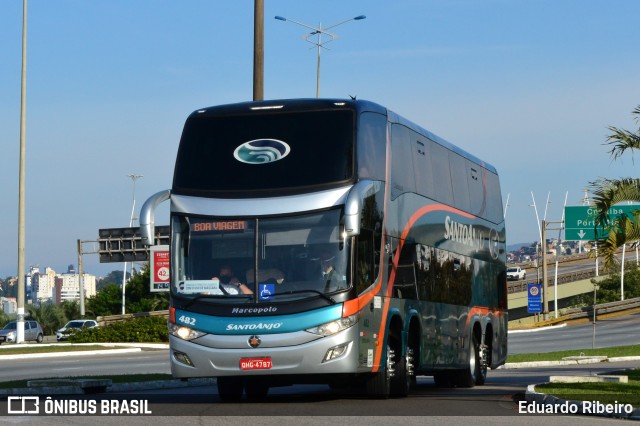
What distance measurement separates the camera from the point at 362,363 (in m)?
17.6

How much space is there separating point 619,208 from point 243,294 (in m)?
42.8

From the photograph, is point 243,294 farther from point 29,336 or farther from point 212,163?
point 29,336

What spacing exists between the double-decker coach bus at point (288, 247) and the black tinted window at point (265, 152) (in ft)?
0.07

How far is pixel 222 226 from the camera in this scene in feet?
58.0

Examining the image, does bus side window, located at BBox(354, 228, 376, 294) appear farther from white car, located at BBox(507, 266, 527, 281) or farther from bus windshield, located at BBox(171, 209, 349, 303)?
white car, located at BBox(507, 266, 527, 281)

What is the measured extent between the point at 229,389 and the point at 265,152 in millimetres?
3840

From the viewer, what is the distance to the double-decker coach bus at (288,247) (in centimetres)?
1723

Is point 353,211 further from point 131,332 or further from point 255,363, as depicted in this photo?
point 131,332

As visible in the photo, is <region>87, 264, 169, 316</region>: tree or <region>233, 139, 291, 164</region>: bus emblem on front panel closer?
<region>233, 139, 291, 164</region>: bus emblem on front panel

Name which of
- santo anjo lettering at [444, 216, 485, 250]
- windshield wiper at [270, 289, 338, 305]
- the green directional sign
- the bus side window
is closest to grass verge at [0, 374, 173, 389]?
windshield wiper at [270, 289, 338, 305]

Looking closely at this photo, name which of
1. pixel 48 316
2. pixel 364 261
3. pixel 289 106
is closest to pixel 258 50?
pixel 289 106

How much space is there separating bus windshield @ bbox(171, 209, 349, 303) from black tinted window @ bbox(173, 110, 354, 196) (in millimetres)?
558

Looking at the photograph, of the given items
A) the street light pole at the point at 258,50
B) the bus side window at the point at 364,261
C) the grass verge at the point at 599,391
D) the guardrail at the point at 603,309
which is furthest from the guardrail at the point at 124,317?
the bus side window at the point at 364,261

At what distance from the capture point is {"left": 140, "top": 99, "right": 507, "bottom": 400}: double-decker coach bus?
17.2 meters
